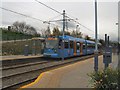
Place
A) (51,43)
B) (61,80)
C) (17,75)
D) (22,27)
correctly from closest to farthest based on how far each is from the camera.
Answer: (61,80) → (17,75) → (51,43) → (22,27)

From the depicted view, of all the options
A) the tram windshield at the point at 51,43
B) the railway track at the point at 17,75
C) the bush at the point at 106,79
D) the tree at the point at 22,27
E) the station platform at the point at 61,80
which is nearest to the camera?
the bush at the point at 106,79

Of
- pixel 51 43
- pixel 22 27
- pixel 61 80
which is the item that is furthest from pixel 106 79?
pixel 22 27

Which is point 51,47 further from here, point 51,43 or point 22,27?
point 22,27

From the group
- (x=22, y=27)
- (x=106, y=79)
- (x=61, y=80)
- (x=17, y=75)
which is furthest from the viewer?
(x=22, y=27)

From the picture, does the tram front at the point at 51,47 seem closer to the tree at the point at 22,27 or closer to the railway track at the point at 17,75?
the railway track at the point at 17,75

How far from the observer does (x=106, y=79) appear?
8125 millimetres

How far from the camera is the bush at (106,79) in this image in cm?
794

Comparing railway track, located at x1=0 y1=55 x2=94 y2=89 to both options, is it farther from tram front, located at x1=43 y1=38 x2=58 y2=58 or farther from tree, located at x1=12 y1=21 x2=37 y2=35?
tree, located at x1=12 y1=21 x2=37 y2=35

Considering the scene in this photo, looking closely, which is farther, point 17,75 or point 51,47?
point 51,47

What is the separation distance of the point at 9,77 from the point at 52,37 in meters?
19.2

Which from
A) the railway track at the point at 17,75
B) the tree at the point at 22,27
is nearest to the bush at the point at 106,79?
the railway track at the point at 17,75

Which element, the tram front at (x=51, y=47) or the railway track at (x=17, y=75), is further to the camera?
the tram front at (x=51, y=47)

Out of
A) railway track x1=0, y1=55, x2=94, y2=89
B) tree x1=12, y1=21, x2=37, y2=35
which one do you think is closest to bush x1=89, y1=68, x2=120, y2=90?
railway track x1=0, y1=55, x2=94, y2=89

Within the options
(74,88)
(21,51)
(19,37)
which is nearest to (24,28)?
(19,37)
